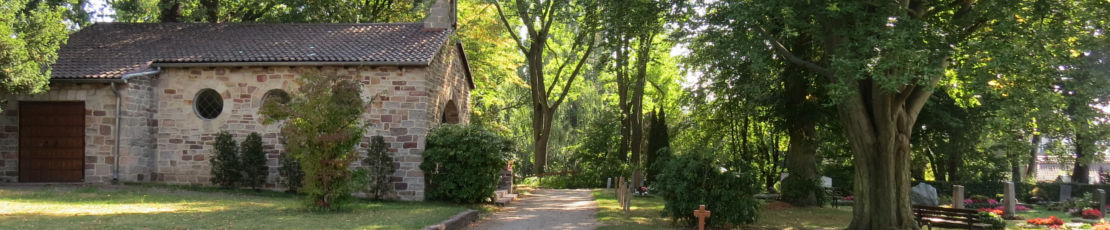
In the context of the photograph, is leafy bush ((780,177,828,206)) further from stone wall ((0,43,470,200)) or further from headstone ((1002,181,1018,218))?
stone wall ((0,43,470,200))

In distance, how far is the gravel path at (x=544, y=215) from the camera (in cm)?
1309

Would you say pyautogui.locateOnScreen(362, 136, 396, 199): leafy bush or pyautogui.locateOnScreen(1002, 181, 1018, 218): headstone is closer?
pyautogui.locateOnScreen(362, 136, 396, 199): leafy bush

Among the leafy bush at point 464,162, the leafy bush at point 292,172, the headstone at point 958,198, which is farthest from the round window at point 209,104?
the headstone at point 958,198

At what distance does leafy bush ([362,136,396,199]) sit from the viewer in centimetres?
1645

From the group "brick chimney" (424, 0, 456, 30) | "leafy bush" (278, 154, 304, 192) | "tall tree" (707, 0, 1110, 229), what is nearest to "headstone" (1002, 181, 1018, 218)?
"tall tree" (707, 0, 1110, 229)

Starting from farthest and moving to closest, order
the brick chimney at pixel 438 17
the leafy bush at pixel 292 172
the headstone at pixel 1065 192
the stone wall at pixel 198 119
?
1. the headstone at pixel 1065 192
2. the brick chimney at pixel 438 17
3. the leafy bush at pixel 292 172
4. the stone wall at pixel 198 119

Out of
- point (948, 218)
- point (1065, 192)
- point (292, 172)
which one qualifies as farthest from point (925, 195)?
point (292, 172)

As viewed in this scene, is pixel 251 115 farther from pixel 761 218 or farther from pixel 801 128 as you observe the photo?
pixel 801 128

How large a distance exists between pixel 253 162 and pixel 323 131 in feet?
18.9

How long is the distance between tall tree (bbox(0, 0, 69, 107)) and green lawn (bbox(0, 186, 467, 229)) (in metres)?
2.14

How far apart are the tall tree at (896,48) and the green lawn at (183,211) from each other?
6.72 metres

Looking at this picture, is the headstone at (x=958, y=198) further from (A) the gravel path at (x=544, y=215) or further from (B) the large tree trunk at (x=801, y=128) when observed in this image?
(A) the gravel path at (x=544, y=215)

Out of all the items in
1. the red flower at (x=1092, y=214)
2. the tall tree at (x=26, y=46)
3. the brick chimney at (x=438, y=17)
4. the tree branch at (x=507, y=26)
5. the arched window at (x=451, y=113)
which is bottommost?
the red flower at (x=1092, y=214)

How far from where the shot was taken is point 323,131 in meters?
11.9
